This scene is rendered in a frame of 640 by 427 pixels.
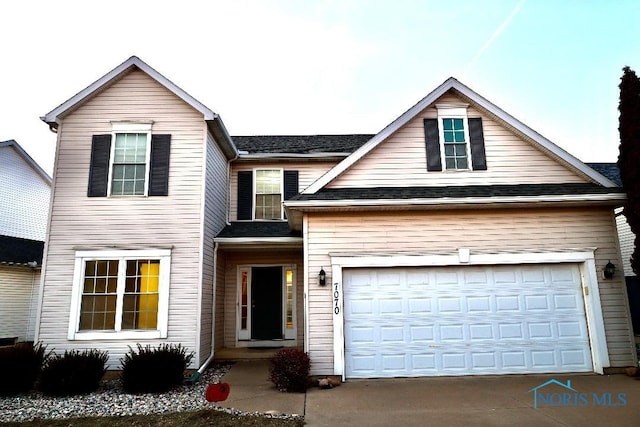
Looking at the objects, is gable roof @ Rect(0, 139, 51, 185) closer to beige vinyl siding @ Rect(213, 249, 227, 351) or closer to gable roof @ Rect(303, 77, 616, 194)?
beige vinyl siding @ Rect(213, 249, 227, 351)

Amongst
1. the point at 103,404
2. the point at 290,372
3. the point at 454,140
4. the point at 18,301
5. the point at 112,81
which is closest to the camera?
the point at 103,404

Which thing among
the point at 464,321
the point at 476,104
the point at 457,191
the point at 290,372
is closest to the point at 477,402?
the point at 464,321

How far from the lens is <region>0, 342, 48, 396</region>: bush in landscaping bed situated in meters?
7.10

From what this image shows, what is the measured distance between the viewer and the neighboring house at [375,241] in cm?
802

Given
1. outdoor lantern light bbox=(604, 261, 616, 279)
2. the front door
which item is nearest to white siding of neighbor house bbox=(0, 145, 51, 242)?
the front door

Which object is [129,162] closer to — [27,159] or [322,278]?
[322,278]

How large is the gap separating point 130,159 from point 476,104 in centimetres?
849

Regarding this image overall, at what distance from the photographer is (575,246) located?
834cm

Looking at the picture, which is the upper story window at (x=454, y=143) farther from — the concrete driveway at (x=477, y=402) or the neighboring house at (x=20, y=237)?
the neighboring house at (x=20, y=237)

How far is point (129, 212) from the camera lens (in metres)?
9.17

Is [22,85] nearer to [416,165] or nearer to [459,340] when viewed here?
[416,165]

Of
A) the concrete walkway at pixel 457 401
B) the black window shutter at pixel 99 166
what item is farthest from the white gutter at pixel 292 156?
the concrete walkway at pixel 457 401

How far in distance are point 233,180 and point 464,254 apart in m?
7.26

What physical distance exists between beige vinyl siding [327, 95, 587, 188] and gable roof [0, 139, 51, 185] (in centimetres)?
1549
